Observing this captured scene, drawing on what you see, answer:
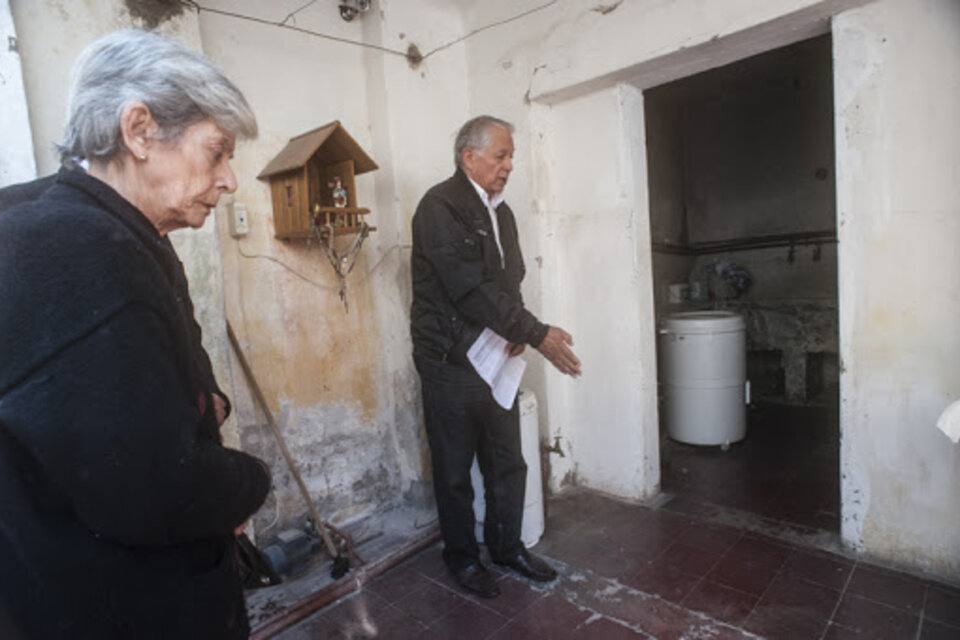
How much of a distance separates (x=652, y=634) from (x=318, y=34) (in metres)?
3.28

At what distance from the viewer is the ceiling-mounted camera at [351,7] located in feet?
9.87

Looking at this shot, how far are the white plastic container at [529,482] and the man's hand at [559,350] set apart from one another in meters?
0.54

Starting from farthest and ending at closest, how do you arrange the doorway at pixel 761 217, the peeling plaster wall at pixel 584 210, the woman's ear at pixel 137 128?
the doorway at pixel 761 217 → the peeling plaster wall at pixel 584 210 → the woman's ear at pixel 137 128

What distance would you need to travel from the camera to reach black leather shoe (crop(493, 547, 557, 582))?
2.43 m

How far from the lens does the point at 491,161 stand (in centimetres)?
242

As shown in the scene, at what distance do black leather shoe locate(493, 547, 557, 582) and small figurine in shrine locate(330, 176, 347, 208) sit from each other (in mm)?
1874

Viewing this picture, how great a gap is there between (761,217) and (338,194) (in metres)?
4.36

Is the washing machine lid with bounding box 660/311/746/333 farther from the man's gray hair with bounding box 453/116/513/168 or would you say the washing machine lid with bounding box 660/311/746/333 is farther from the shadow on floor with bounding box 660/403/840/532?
the man's gray hair with bounding box 453/116/513/168

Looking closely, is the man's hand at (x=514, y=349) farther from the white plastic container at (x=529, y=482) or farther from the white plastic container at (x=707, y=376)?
the white plastic container at (x=707, y=376)

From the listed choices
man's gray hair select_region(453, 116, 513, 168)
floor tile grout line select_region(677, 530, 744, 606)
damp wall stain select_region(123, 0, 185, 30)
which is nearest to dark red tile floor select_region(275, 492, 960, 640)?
floor tile grout line select_region(677, 530, 744, 606)

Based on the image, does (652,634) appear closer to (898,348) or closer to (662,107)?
(898,348)

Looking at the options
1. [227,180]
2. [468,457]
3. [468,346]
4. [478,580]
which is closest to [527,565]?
[478,580]

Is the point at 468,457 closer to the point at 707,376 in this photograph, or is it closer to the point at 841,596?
the point at 841,596

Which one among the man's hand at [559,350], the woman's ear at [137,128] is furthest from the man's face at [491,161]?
the woman's ear at [137,128]
